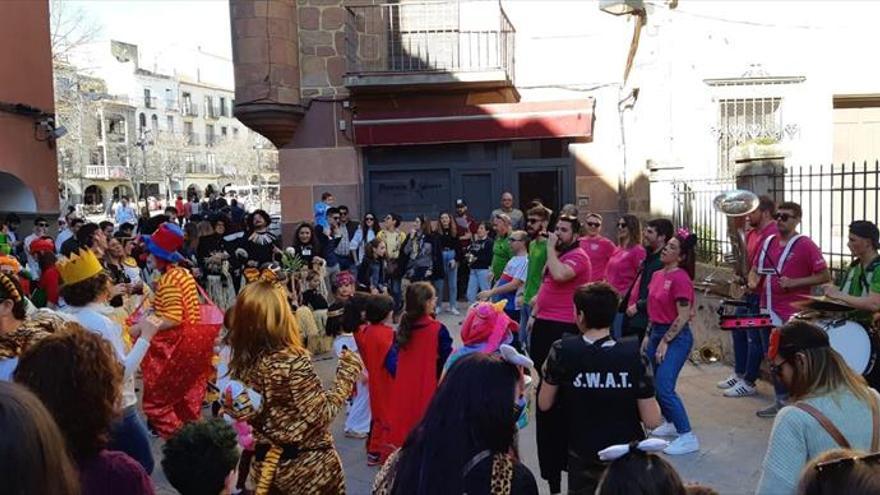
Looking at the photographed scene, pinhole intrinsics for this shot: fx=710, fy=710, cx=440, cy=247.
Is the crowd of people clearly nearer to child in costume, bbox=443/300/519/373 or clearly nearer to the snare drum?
child in costume, bbox=443/300/519/373

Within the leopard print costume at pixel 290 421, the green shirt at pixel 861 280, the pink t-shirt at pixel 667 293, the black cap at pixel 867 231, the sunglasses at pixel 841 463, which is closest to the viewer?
the sunglasses at pixel 841 463

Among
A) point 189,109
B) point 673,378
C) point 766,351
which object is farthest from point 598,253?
point 189,109

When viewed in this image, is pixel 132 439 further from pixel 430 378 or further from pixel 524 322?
pixel 524 322

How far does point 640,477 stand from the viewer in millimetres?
1787

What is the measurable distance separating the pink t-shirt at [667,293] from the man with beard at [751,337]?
1118 millimetres

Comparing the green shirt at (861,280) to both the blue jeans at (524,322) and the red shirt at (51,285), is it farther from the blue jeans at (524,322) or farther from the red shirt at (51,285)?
the red shirt at (51,285)

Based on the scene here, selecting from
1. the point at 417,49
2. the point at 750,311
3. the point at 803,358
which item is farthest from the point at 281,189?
the point at 803,358

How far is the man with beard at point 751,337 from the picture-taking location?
6.48 m

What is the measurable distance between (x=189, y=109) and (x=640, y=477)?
7974 centimetres

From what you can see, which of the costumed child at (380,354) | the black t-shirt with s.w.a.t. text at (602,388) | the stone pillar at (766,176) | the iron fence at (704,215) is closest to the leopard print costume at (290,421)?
the black t-shirt with s.w.a.t. text at (602,388)

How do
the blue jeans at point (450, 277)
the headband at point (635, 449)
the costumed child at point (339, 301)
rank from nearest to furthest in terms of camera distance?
the headband at point (635, 449)
the costumed child at point (339, 301)
the blue jeans at point (450, 277)

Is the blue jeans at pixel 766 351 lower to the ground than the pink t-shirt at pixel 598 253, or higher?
lower

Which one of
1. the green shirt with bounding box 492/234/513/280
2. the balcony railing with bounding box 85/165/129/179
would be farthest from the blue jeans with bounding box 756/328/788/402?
the balcony railing with bounding box 85/165/129/179

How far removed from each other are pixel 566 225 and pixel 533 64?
9489mm
